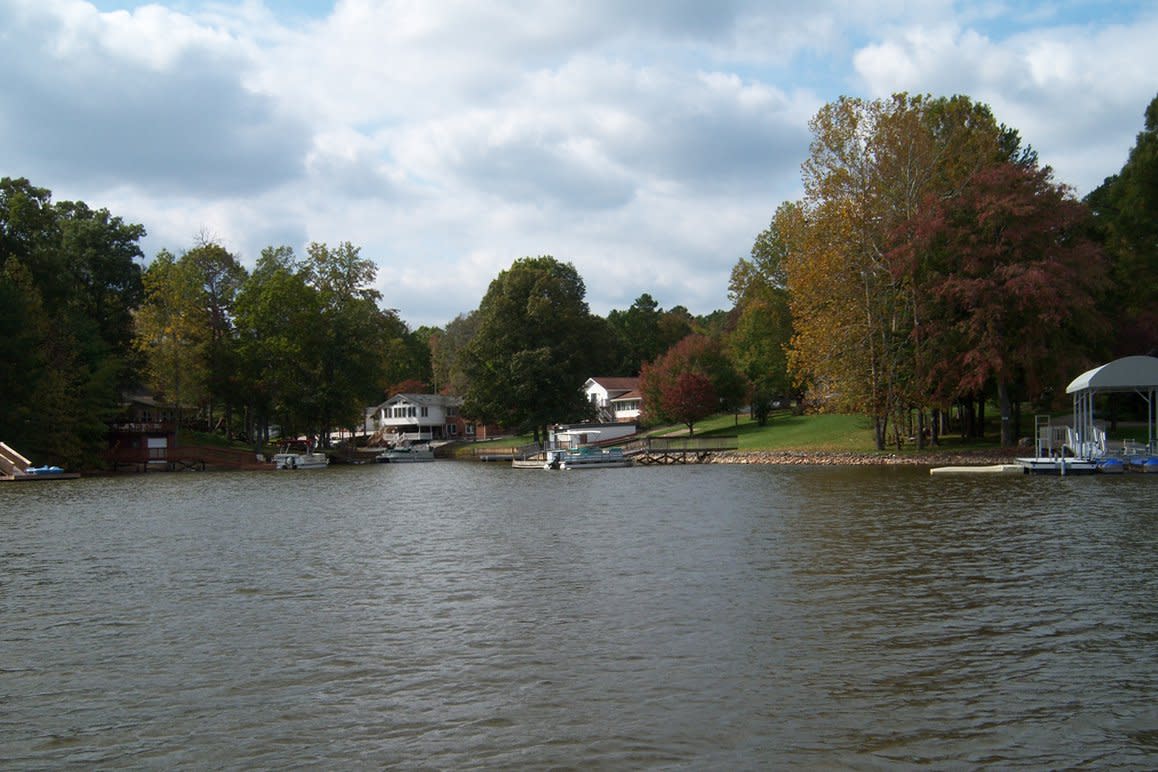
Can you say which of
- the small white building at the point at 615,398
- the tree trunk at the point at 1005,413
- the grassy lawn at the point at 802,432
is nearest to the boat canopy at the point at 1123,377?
the tree trunk at the point at 1005,413

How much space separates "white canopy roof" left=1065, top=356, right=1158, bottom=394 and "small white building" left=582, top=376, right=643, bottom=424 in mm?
65146

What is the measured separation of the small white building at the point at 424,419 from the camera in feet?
374

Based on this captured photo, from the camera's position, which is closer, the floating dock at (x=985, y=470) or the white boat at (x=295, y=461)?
the floating dock at (x=985, y=470)

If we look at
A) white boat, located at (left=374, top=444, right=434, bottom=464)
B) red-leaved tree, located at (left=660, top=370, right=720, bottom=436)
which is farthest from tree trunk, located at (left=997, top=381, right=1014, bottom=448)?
white boat, located at (left=374, top=444, right=434, bottom=464)

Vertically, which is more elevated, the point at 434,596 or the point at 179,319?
the point at 179,319

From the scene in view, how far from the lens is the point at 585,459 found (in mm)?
66062

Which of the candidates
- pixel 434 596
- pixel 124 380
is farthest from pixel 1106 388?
pixel 124 380

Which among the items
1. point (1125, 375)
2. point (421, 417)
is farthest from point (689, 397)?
point (421, 417)

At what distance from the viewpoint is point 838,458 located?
54000 millimetres

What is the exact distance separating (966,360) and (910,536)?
86.6 ft

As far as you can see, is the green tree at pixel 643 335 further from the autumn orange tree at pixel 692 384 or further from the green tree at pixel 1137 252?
the green tree at pixel 1137 252

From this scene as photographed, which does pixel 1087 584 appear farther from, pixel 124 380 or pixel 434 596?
pixel 124 380

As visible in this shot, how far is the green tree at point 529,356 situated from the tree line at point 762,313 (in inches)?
8.2

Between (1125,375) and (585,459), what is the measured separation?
115 feet
